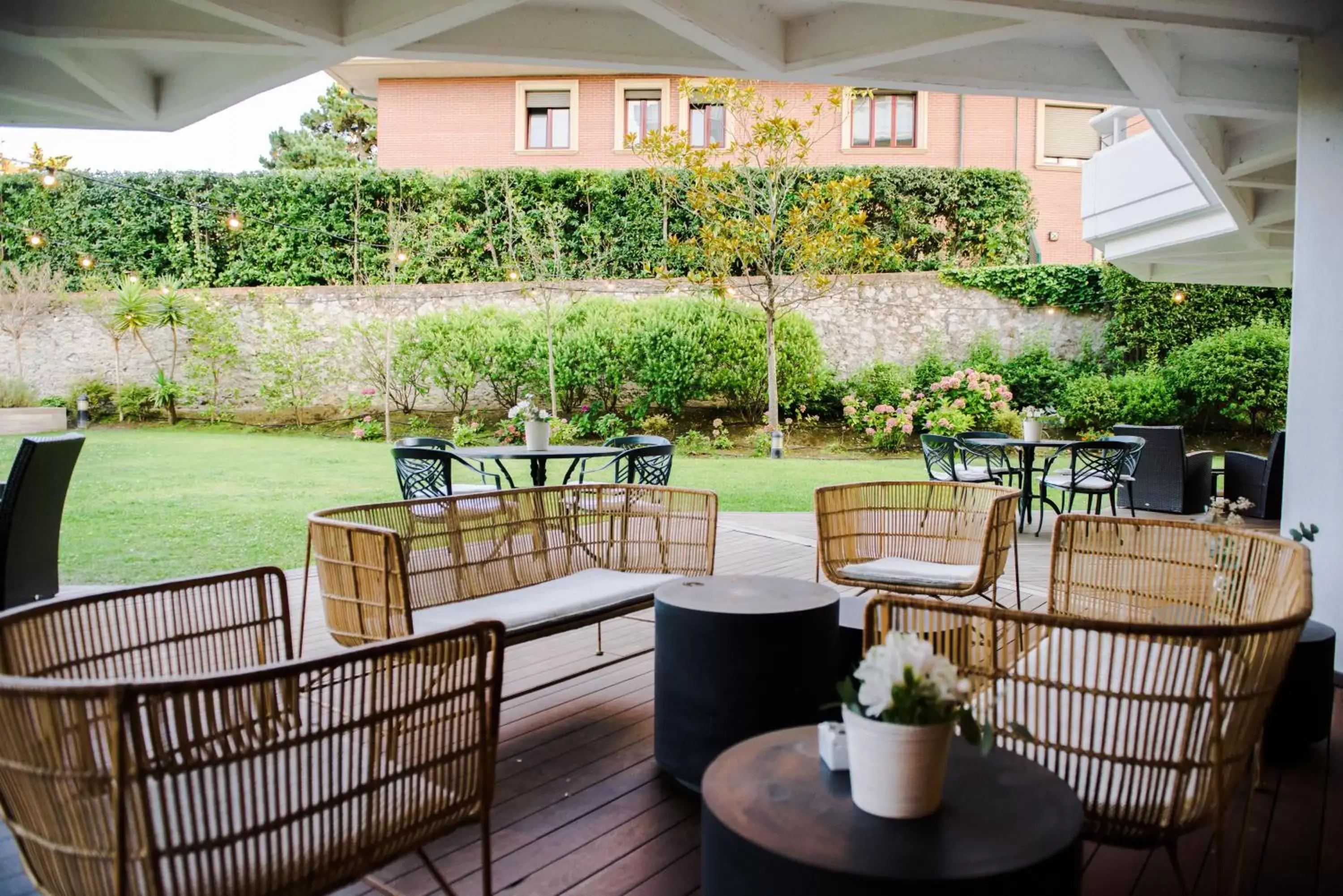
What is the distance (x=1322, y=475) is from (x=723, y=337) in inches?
353

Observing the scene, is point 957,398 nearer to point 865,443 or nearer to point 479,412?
point 865,443

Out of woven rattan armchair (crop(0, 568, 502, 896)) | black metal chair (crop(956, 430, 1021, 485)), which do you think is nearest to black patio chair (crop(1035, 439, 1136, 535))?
black metal chair (crop(956, 430, 1021, 485))

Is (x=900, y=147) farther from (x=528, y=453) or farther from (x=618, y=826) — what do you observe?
(x=618, y=826)

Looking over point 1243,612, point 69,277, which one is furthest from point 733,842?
point 69,277

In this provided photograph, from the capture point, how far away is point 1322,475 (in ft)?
12.0

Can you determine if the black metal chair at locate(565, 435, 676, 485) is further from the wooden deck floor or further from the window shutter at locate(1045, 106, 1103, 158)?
the window shutter at locate(1045, 106, 1103, 158)

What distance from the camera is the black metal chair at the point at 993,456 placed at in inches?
280

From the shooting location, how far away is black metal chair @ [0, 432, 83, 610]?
11.2ft

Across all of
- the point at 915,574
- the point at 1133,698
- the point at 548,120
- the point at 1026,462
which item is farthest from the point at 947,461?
the point at 548,120

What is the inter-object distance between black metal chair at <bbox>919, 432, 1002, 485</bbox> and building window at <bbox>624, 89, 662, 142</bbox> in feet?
36.7

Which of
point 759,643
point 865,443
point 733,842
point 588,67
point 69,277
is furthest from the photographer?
point 69,277

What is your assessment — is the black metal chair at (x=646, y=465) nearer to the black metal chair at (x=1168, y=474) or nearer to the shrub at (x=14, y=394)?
the black metal chair at (x=1168, y=474)

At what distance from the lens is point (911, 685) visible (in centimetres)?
135

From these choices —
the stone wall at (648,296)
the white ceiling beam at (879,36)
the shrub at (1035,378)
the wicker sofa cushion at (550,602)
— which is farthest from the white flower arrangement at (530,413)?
the shrub at (1035,378)
